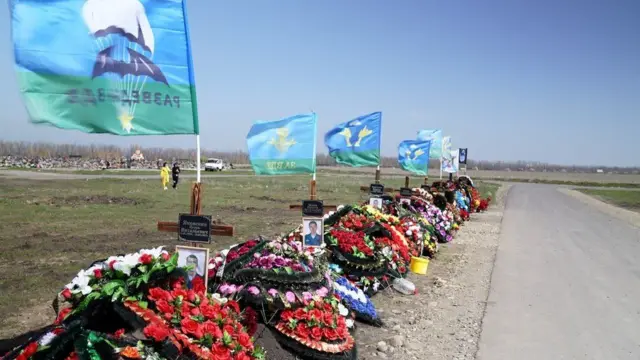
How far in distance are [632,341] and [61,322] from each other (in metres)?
6.54

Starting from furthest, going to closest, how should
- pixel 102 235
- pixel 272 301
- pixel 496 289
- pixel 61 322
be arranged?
pixel 102 235, pixel 496 289, pixel 272 301, pixel 61 322

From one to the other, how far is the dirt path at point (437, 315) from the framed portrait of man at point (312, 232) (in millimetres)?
1352

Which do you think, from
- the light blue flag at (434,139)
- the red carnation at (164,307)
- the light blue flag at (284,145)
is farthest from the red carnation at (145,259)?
the light blue flag at (434,139)

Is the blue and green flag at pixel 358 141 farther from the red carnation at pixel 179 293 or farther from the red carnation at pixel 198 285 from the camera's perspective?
the red carnation at pixel 179 293

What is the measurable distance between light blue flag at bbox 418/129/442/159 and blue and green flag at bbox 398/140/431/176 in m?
3.55

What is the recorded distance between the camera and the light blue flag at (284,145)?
26.6 ft

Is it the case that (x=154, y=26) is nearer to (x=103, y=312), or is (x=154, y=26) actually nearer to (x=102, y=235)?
(x=103, y=312)

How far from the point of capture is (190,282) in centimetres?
459

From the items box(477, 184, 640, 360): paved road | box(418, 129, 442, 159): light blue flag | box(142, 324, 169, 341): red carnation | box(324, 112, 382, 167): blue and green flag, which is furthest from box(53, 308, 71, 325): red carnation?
box(418, 129, 442, 159): light blue flag

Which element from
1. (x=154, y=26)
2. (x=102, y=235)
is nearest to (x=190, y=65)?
(x=154, y=26)

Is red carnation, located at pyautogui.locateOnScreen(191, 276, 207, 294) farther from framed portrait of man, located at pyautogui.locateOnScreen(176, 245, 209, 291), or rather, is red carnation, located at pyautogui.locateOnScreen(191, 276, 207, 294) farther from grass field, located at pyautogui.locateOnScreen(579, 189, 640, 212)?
grass field, located at pyautogui.locateOnScreen(579, 189, 640, 212)

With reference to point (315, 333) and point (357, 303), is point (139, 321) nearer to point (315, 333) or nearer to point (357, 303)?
point (315, 333)

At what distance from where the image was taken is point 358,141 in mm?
12234

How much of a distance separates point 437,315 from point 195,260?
13.4 feet
